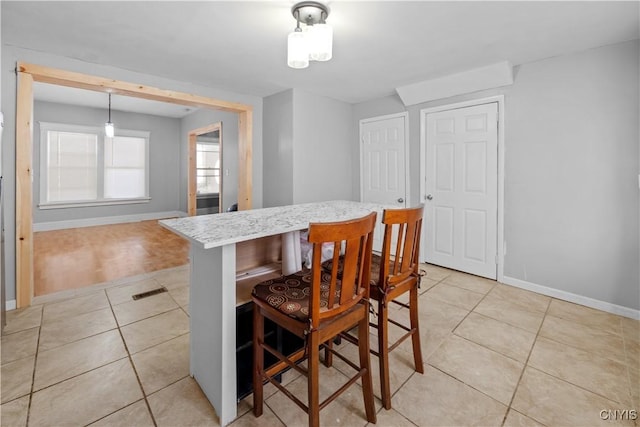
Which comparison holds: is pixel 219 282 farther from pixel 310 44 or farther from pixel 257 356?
pixel 310 44

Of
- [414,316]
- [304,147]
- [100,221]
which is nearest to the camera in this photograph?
[414,316]

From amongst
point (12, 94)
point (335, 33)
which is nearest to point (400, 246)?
point (335, 33)

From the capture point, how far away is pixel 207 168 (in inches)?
307

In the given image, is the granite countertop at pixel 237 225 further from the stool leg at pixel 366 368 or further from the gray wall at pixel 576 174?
the gray wall at pixel 576 174

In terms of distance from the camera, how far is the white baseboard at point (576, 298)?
2.58 meters

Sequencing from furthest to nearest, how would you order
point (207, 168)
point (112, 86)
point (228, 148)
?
point (207, 168)
point (228, 148)
point (112, 86)

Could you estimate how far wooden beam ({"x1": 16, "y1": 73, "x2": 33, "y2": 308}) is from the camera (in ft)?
8.54

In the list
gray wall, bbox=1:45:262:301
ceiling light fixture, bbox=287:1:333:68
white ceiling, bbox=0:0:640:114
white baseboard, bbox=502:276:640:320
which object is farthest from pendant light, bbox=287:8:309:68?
white baseboard, bbox=502:276:640:320

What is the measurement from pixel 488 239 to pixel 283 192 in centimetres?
264

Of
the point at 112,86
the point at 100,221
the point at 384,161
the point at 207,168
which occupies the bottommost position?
the point at 100,221

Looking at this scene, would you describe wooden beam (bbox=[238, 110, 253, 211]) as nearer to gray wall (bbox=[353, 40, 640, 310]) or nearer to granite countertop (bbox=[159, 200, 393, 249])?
granite countertop (bbox=[159, 200, 393, 249])

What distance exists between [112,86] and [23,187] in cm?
128

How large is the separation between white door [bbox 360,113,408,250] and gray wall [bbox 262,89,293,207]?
1244 millimetres

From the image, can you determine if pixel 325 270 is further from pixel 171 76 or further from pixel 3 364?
pixel 171 76
